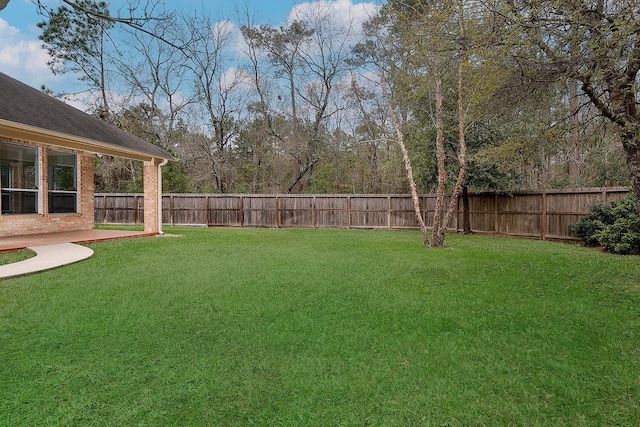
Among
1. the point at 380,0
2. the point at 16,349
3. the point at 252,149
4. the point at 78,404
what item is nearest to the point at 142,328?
the point at 16,349

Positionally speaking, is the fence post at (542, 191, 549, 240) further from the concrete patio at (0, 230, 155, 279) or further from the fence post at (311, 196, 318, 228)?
the concrete patio at (0, 230, 155, 279)

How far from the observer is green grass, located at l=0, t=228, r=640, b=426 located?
2342 millimetres

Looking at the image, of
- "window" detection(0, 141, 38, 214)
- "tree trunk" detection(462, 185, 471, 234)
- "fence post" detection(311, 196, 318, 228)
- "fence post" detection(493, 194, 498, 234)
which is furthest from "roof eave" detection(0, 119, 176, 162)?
"fence post" detection(493, 194, 498, 234)

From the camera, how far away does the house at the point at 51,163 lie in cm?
827

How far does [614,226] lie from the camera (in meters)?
9.86

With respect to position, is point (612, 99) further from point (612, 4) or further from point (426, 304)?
point (426, 304)

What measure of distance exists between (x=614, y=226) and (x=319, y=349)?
1011 centimetres

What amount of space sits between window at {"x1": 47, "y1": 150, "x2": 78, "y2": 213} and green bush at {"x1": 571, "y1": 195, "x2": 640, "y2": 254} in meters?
14.9

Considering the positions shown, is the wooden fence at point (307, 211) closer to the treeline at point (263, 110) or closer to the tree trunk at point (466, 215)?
the tree trunk at point (466, 215)

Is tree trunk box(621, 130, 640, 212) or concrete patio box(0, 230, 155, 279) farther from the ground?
tree trunk box(621, 130, 640, 212)

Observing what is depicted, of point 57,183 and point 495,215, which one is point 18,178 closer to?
point 57,183

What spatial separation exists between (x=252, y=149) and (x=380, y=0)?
16.8m

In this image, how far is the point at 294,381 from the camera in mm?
2695

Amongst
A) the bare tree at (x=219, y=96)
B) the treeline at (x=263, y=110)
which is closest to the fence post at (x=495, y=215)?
the treeline at (x=263, y=110)
